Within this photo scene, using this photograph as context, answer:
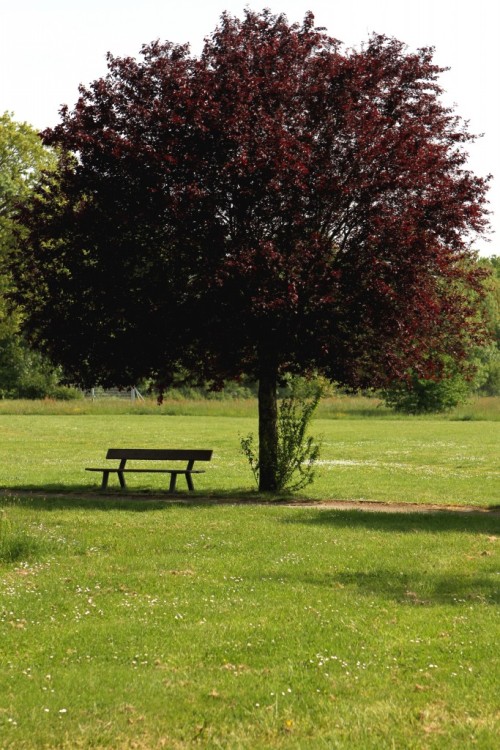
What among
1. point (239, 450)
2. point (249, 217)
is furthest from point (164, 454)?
point (239, 450)

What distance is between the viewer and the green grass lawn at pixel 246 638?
6461 mm

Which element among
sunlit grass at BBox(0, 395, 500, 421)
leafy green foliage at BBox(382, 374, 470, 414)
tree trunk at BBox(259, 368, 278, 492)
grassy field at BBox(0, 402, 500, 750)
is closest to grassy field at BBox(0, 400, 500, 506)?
sunlit grass at BBox(0, 395, 500, 421)

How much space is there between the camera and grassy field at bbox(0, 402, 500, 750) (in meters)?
6.49

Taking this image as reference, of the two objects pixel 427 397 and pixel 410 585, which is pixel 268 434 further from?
pixel 427 397

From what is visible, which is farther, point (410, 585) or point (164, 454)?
point (164, 454)

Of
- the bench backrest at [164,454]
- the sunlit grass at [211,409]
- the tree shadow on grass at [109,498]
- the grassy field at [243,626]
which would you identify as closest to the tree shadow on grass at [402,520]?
the grassy field at [243,626]

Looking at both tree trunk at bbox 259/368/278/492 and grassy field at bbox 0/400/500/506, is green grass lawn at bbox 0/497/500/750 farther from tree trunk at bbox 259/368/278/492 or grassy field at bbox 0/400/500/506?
grassy field at bbox 0/400/500/506

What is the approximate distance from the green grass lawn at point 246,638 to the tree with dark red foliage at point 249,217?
5.38m

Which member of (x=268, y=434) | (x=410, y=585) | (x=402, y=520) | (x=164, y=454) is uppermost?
(x=268, y=434)

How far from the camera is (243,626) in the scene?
8.91 meters

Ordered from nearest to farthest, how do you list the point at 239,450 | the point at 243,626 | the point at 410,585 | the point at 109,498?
the point at 243,626
the point at 410,585
the point at 109,498
the point at 239,450

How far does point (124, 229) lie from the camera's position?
61.7 feet

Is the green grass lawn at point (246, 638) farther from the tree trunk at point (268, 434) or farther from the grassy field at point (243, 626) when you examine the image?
the tree trunk at point (268, 434)

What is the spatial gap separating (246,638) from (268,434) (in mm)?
12728
